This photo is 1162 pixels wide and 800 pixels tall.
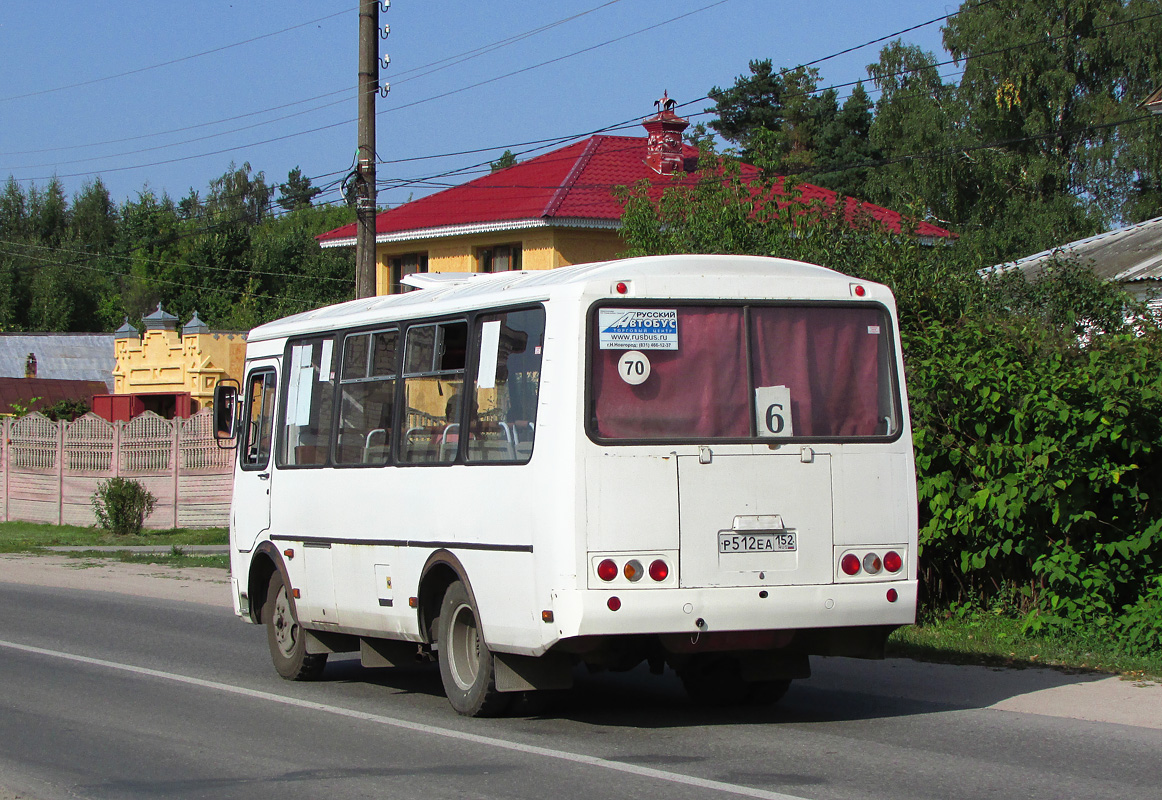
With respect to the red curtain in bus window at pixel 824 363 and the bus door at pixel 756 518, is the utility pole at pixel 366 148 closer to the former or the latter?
the red curtain in bus window at pixel 824 363

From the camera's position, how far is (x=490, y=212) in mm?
35594

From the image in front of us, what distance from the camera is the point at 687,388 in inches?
330

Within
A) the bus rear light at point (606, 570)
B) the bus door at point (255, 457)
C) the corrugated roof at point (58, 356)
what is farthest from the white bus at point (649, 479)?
the corrugated roof at point (58, 356)

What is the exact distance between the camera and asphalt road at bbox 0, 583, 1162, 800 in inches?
278

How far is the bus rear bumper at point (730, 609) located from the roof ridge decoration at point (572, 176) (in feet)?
83.9

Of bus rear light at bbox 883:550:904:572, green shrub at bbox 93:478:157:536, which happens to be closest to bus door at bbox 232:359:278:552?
bus rear light at bbox 883:550:904:572

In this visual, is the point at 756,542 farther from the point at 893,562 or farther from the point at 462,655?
the point at 462,655

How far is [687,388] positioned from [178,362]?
41.9 meters

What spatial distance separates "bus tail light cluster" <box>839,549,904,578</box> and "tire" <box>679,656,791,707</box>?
1.30 metres

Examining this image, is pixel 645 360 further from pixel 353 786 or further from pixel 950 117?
pixel 950 117

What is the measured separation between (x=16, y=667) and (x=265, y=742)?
181 inches

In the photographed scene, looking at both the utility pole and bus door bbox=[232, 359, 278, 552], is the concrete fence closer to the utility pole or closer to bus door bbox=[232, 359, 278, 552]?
the utility pole

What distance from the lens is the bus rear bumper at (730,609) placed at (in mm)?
7910

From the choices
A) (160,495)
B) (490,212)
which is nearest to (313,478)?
(160,495)
